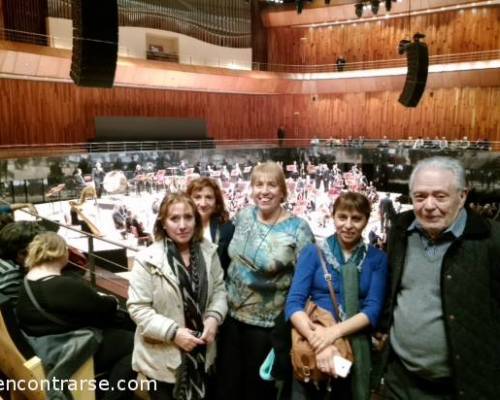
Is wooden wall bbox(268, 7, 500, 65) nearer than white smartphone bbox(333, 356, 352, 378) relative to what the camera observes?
No

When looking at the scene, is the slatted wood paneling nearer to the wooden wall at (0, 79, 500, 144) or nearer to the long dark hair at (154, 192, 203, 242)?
the wooden wall at (0, 79, 500, 144)

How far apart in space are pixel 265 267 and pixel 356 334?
0.59 meters

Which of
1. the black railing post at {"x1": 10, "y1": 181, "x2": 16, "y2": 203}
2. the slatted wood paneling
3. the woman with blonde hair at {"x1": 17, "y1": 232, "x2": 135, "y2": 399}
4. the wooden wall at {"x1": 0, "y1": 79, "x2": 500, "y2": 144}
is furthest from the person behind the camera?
the wooden wall at {"x1": 0, "y1": 79, "x2": 500, "y2": 144}

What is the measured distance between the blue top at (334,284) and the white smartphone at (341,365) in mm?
175

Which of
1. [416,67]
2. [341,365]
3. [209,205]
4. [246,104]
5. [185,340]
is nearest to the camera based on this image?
[341,365]

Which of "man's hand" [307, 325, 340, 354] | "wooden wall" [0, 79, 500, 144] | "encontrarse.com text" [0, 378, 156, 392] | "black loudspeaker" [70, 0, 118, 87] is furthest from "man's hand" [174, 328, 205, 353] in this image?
"wooden wall" [0, 79, 500, 144]

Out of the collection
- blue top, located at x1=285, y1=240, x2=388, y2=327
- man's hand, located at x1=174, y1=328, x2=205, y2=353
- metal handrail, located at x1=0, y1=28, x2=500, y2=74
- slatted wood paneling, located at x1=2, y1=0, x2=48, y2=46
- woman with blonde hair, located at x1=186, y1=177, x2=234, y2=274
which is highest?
slatted wood paneling, located at x1=2, y1=0, x2=48, y2=46

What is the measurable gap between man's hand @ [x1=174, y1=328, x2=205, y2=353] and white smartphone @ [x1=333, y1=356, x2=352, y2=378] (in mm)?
677

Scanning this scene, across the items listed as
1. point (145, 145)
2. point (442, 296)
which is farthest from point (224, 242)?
point (145, 145)

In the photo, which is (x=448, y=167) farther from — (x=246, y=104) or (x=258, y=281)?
(x=246, y=104)

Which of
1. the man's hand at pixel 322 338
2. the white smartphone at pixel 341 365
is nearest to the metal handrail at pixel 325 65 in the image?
the man's hand at pixel 322 338

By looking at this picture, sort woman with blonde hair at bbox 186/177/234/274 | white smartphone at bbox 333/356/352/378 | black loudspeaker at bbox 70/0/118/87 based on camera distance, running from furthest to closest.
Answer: black loudspeaker at bbox 70/0/118/87 < woman with blonde hair at bbox 186/177/234/274 < white smartphone at bbox 333/356/352/378

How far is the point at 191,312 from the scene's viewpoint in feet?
7.45

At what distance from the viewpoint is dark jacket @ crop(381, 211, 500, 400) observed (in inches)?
65.9
